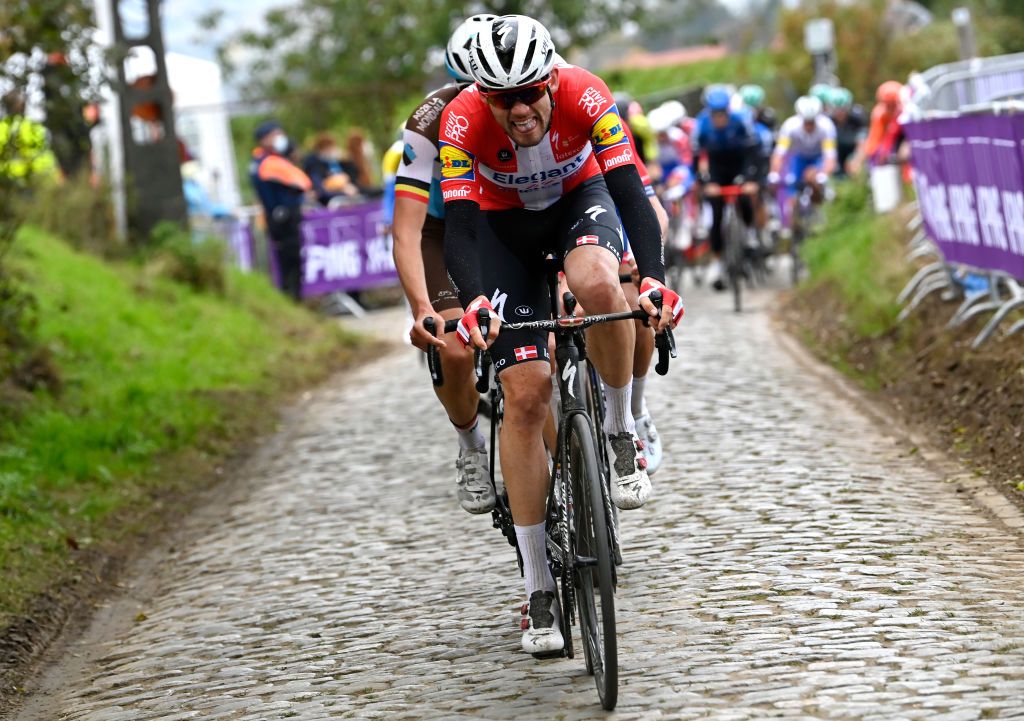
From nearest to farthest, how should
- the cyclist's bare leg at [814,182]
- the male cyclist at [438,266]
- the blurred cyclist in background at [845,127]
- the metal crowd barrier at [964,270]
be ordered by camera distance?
the male cyclist at [438,266] < the metal crowd barrier at [964,270] < the cyclist's bare leg at [814,182] < the blurred cyclist in background at [845,127]

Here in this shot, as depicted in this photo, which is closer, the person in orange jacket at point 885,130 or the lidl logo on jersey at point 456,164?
the lidl logo on jersey at point 456,164

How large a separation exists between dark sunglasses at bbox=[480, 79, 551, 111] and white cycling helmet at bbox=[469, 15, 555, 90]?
2.4 inches

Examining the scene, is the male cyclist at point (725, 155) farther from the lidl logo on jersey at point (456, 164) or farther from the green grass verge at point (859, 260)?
the lidl logo on jersey at point (456, 164)

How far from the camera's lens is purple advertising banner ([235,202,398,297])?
76.5 feet

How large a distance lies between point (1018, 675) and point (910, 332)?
27.1 feet

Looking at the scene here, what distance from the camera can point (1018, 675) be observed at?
5.54 metres

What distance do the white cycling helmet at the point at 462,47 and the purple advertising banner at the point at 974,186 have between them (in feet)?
15.6

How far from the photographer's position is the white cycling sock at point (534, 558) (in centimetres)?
614

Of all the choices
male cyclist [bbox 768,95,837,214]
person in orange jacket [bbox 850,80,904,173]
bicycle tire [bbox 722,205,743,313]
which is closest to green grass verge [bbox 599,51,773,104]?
person in orange jacket [bbox 850,80,904,173]

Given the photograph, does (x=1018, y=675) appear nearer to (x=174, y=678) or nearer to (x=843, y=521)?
(x=843, y=521)

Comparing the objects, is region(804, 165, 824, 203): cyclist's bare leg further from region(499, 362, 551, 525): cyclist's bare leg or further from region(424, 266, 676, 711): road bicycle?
region(499, 362, 551, 525): cyclist's bare leg

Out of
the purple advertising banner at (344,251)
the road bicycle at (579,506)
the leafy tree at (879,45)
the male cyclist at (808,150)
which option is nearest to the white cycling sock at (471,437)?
the road bicycle at (579,506)

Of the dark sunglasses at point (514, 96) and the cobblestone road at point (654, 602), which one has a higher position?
the dark sunglasses at point (514, 96)

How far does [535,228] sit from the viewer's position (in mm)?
6480
